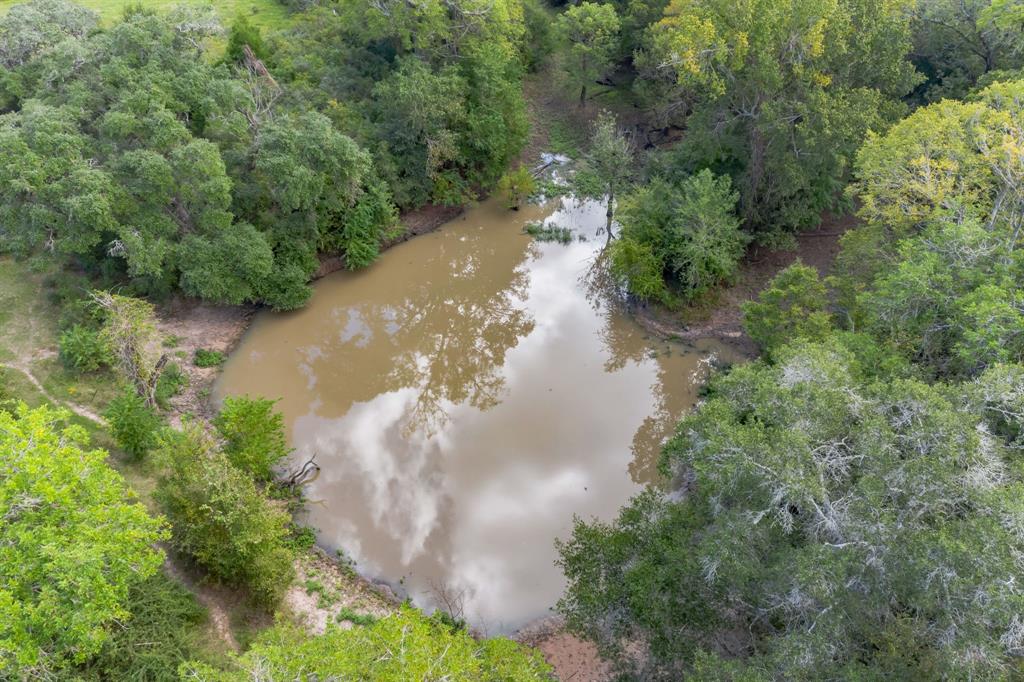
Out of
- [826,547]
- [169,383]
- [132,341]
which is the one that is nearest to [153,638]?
[132,341]

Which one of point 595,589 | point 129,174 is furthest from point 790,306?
point 129,174

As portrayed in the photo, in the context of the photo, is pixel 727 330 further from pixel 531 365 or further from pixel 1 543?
pixel 1 543

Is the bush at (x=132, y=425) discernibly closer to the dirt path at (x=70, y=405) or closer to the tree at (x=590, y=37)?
the dirt path at (x=70, y=405)

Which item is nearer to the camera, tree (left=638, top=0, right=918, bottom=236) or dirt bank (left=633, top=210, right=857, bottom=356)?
tree (left=638, top=0, right=918, bottom=236)

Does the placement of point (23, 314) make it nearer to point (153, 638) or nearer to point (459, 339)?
point (459, 339)

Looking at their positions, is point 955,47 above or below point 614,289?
above

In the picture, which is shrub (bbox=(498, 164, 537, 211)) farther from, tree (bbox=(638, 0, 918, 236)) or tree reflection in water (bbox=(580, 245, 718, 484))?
tree (bbox=(638, 0, 918, 236))

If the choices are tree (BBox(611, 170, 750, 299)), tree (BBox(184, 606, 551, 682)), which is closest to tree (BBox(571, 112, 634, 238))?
tree (BBox(611, 170, 750, 299))
